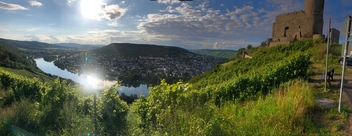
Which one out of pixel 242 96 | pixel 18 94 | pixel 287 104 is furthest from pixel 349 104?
pixel 18 94

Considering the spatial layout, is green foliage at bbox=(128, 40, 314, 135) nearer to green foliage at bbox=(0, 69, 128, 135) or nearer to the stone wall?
green foliage at bbox=(0, 69, 128, 135)

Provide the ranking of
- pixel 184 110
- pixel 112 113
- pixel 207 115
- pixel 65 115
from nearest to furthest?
pixel 207 115 < pixel 184 110 < pixel 112 113 < pixel 65 115

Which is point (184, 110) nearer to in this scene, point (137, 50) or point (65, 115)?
point (65, 115)

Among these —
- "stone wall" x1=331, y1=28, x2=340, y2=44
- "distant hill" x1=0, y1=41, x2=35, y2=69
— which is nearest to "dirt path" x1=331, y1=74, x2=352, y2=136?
"stone wall" x1=331, y1=28, x2=340, y2=44

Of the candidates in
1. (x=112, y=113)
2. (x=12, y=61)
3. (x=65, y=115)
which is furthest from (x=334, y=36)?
(x=12, y=61)

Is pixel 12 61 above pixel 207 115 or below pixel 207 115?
below

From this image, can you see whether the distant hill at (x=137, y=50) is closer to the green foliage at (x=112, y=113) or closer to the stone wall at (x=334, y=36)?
the stone wall at (x=334, y=36)

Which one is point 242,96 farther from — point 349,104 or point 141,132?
point 141,132

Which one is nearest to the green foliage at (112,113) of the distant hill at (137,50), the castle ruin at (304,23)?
the castle ruin at (304,23)
